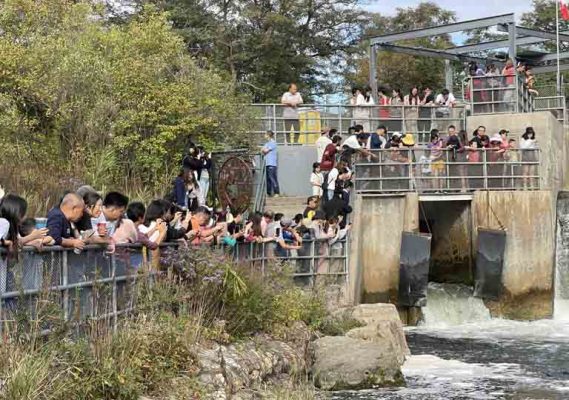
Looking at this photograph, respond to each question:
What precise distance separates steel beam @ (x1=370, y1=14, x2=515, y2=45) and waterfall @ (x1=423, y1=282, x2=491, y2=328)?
8.95 m

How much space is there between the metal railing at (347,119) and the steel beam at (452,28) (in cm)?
351

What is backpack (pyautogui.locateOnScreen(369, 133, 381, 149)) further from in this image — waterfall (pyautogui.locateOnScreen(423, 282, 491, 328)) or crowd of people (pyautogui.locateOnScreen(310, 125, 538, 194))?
waterfall (pyautogui.locateOnScreen(423, 282, 491, 328))

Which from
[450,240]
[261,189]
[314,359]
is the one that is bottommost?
[314,359]

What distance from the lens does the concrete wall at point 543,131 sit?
22.5 metres

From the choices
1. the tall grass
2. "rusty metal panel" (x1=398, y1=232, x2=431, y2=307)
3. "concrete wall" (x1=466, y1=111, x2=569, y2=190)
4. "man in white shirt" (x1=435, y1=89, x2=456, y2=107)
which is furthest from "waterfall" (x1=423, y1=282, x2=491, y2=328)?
the tall grass

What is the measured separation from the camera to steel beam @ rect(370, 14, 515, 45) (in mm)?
26641

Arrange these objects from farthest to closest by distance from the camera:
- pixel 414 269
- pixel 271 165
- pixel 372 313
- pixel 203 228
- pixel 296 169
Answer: pixel 296 169 → pixel 271 165 → pixel 414 269 → pixel 372 313 → pixel 203 228

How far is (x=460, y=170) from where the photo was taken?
2180 centimetres

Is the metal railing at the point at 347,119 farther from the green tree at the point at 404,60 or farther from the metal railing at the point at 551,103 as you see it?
the green tree at the point at 404,60

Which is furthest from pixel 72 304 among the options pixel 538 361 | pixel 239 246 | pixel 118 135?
pixel 118 135

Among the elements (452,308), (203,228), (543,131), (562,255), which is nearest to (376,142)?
(452,308)

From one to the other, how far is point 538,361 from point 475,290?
530 cm

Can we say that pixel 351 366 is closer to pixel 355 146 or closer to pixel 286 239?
pixel 286 239

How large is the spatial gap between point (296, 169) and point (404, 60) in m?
24.9
